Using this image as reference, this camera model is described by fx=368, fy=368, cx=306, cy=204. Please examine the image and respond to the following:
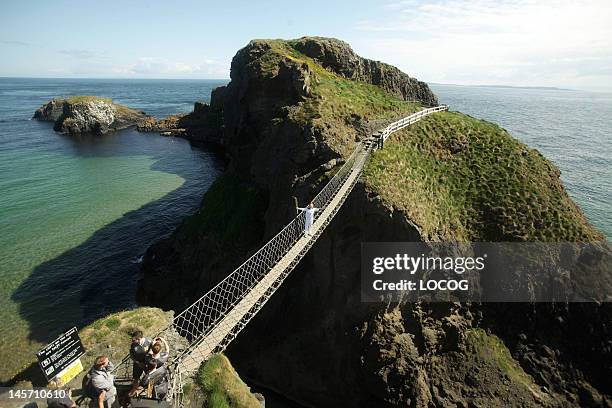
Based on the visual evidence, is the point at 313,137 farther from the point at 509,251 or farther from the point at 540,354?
the point at 540,354

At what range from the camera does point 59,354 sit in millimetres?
10703

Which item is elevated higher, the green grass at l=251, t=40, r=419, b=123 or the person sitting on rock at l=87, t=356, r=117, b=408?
the green grass at l=251, t=40, r=419, b=123

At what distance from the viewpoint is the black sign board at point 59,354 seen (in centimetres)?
1020

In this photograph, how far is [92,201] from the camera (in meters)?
44.4

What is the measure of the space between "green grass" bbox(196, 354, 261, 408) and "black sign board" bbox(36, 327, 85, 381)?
394 cm

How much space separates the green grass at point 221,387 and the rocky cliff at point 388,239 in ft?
32.1

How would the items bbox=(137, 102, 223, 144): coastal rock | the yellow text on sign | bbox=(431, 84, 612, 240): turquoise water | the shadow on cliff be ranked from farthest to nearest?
bbox=(137, 102, 223, 144): coastal rock, bbox=(431, 84, 612, 240): turquoise water, the shadow on cliff, the yellow text on sign

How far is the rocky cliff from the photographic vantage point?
20875 mm

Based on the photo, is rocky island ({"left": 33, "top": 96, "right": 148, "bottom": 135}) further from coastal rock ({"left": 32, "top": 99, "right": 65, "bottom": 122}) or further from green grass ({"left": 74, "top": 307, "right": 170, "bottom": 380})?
green grass ({"left": 74, "top": 307, "right": 170, "bottom": 380})

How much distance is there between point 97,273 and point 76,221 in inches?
424

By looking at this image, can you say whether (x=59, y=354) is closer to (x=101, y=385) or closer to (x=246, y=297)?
(x=101, y=385)

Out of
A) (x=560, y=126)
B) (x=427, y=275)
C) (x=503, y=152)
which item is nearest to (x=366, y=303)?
(x=427, y=275)

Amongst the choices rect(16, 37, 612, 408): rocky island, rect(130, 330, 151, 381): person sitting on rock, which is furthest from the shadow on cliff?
rect(130, 330, 151, 381): person sitting on rock

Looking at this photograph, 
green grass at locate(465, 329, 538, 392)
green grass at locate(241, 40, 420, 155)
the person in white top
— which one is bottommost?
green grass at locate(465, 329, 538, 392)
